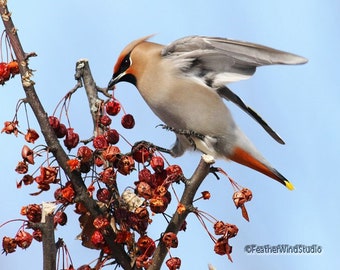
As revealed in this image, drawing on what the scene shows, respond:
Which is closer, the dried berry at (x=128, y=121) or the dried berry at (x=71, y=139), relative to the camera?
the dried berry at (x=71, y=139)

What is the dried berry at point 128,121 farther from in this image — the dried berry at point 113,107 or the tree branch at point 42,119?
the tree branch at point 42,119

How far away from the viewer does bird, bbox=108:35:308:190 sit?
11.8ft

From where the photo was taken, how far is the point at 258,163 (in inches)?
146

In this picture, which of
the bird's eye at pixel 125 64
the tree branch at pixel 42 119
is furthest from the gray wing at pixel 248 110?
the tree branch at pixel 42 119

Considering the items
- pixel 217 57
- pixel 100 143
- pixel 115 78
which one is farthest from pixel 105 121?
pixel 217 57

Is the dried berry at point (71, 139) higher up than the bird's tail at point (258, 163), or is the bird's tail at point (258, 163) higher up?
the bird's tail at point (258, 163)

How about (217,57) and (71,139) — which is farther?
(217,57)

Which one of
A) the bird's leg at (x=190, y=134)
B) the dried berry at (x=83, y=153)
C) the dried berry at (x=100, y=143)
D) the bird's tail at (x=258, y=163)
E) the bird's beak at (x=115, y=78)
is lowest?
the dried berry at (x=83, y=153)

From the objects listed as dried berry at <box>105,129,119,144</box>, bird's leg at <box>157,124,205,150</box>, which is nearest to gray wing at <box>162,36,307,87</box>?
bird's leg at <box>157,124,205,150</box>

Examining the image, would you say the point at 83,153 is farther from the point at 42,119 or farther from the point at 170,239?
the point at 170,239

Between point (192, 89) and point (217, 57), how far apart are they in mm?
212

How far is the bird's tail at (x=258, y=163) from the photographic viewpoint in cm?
371
